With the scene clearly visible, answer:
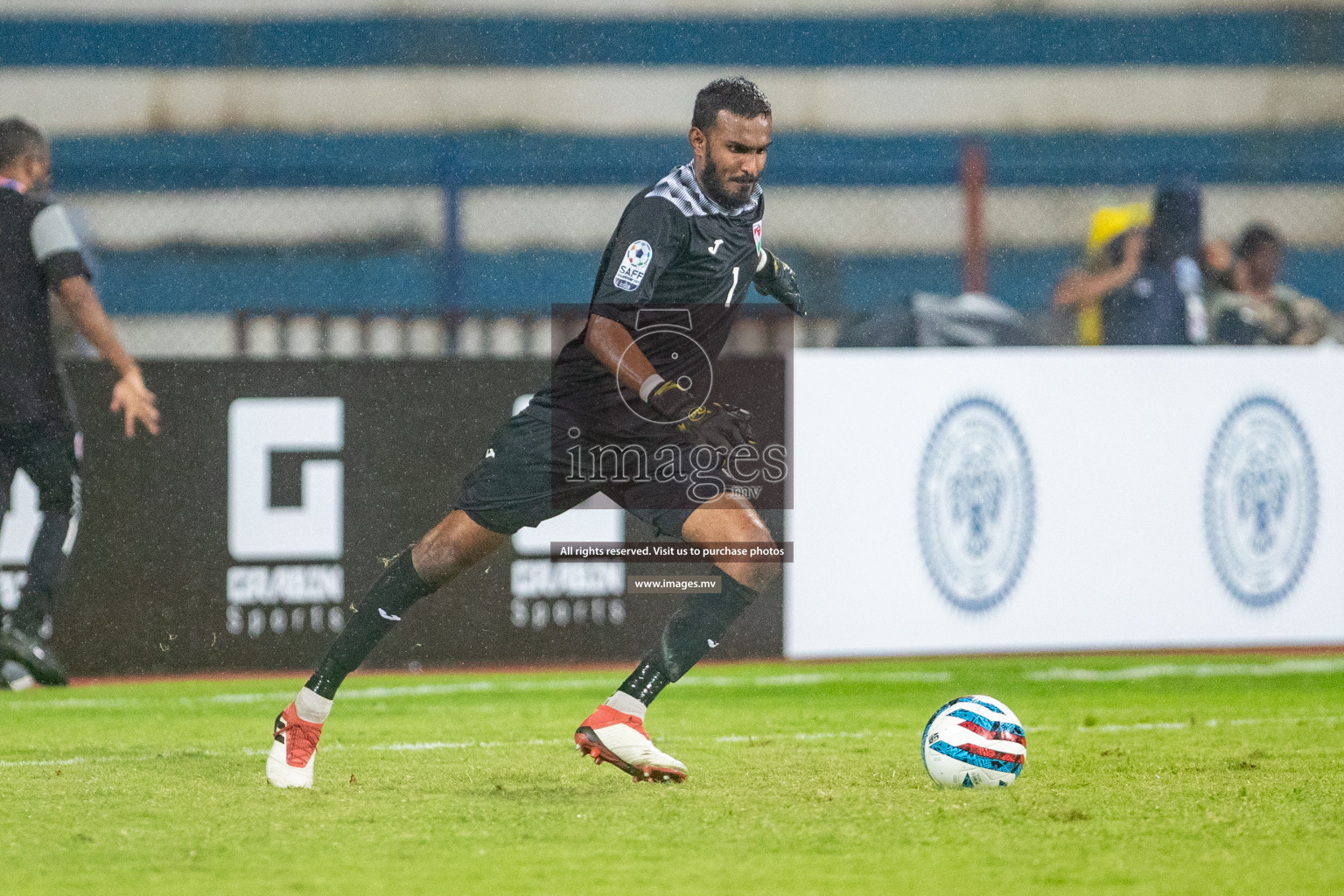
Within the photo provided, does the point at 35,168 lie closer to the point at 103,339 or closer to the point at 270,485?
the point at 103,339

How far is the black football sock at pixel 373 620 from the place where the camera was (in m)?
4.76

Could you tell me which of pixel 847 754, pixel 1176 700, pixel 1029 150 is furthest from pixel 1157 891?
pixel 1029 150

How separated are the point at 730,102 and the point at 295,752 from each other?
2.12m

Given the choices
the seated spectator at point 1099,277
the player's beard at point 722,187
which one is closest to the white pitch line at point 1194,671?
the seated spectator at point 1099,277

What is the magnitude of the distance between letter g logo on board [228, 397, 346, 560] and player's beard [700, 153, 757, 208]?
10.9 ft

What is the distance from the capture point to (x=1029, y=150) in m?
14.2

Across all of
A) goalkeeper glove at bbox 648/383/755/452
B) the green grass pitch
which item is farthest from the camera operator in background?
goalkeeper glove at bbox 648/383/755/452

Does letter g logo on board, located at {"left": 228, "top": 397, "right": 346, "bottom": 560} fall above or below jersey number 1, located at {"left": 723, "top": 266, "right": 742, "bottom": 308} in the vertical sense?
below

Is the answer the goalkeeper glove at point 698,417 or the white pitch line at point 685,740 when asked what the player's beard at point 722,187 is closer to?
the goalkeeper glove at point 698,417

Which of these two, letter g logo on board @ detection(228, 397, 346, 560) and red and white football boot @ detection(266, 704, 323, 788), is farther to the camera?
letter g logo on board @ detection(228, 397, 346, 560)

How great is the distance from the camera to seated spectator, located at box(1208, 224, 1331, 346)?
9.26m

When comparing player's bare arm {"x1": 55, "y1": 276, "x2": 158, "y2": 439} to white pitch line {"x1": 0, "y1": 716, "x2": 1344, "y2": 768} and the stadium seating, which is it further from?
the stadium seating

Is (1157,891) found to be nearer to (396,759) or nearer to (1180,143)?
(396,759)

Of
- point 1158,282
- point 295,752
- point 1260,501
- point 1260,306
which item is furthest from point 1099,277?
point 295,752
